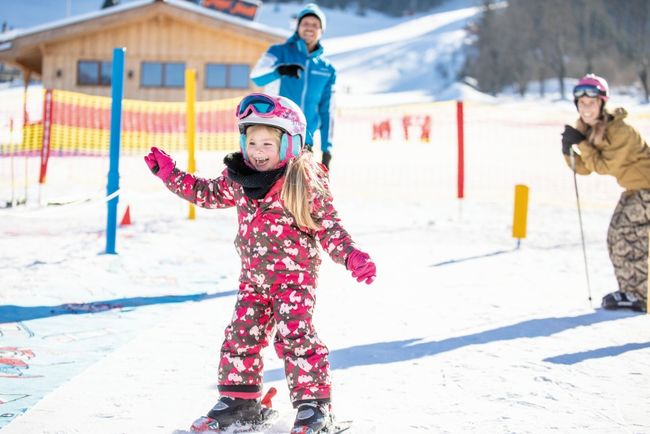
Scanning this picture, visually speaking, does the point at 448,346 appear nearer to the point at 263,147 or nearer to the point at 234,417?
the point at 234,417

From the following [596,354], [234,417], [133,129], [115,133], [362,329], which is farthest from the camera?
[133,129]

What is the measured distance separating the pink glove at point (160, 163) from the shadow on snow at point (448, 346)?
3.79ft

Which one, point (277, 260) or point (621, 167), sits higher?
point (621, 167)

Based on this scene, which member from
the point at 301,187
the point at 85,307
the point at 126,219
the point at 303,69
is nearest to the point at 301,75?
the point at 303,69

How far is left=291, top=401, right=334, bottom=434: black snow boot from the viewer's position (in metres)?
2.86

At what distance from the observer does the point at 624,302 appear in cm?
549

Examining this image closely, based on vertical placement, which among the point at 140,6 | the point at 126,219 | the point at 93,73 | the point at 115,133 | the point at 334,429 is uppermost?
the point at 140,6

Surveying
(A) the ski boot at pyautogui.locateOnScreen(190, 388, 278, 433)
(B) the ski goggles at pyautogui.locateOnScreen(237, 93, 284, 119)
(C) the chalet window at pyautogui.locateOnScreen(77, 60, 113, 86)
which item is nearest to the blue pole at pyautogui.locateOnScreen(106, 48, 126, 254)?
(B) the ski goggles at pyautogui.locateOnScreen(237, 93, 284, 119)

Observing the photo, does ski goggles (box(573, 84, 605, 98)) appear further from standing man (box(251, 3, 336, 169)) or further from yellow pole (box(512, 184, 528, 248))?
yellow pole (box(512, 184, 528, 248))

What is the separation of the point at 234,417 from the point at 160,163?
4.01 ft

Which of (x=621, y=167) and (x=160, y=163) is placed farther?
(x=621, y=167)

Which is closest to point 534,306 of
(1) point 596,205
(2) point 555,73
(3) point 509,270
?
(3) point 509,270

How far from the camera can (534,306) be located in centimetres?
558

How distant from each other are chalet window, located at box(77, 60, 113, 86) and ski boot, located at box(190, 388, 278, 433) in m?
23.7
